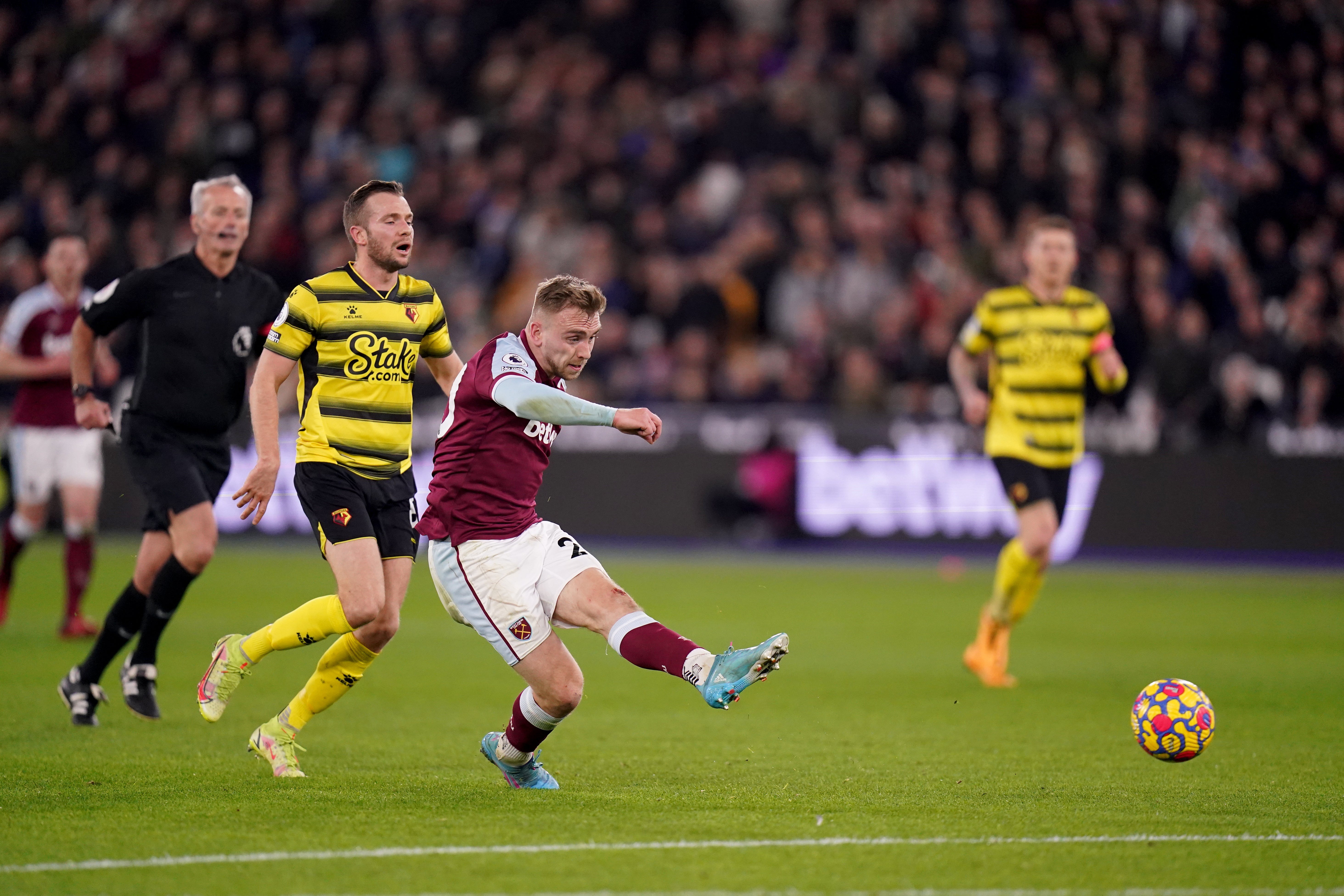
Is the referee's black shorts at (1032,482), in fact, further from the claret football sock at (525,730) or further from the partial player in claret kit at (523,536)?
the claret football sock at (525,730)

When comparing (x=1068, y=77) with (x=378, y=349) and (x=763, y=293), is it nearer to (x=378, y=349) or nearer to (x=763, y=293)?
(x=763, y=293)

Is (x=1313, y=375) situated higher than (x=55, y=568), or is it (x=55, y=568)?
(x=1313, y=375)

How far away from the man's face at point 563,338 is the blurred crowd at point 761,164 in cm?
1165

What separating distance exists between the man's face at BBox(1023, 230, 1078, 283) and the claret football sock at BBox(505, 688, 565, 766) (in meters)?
4.99

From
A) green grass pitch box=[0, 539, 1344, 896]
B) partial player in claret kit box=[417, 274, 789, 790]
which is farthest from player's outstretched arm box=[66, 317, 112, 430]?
partial player in claret kit box=[417, 274, 789, 790]

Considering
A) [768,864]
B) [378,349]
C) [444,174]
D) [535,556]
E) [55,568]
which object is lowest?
[55,568]

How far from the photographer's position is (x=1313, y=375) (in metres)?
16.8

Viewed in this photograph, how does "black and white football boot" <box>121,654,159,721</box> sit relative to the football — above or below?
below

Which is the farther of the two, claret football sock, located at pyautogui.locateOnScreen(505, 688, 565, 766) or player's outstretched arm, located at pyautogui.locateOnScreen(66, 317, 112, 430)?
player's outstretched arm, located at pyautogui.locateOnScreen(66, 317, 112, 430)

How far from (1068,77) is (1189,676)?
13.0m

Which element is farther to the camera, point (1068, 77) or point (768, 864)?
point (1068, 77)

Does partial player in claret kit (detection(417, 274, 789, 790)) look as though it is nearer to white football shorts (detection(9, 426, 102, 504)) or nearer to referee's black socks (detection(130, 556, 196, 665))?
referee's black socks (detection(130, 556, 196, 665))

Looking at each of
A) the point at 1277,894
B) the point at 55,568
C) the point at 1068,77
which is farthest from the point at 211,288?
the point at 1068,77

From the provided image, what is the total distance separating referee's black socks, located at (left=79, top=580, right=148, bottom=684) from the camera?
7.57 meters
